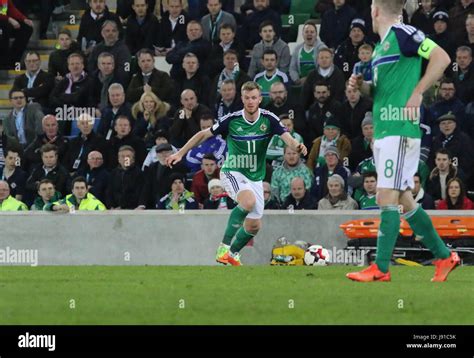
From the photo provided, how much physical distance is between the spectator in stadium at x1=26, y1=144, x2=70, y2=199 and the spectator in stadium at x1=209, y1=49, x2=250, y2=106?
261 centimetres

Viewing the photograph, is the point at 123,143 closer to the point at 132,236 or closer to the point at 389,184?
the point at 132,236

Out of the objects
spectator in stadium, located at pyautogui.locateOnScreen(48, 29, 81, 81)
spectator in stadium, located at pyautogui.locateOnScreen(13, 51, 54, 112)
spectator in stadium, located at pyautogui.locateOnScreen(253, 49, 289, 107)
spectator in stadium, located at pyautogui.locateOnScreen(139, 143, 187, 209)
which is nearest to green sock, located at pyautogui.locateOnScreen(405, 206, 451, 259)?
spectator in stadium, located at pyautogui.locateOnScreen(139, 143, 187, 209)

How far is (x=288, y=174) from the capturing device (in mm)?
21719

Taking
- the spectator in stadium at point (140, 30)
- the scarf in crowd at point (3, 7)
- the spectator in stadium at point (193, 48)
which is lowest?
the spectator in stadium at point (193, 48)

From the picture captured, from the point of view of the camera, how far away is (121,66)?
982 inches

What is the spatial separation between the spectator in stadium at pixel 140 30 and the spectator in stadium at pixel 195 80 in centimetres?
173

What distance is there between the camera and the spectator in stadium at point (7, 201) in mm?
22533

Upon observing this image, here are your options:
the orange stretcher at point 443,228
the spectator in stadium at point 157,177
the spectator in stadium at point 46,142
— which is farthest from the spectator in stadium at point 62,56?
the orange stretcher at point 443,228

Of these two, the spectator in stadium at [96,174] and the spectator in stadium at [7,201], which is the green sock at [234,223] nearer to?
the spectator in stadium at [96,174]

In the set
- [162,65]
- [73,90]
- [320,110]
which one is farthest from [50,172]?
[320,110]

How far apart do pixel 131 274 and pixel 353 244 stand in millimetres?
5005
